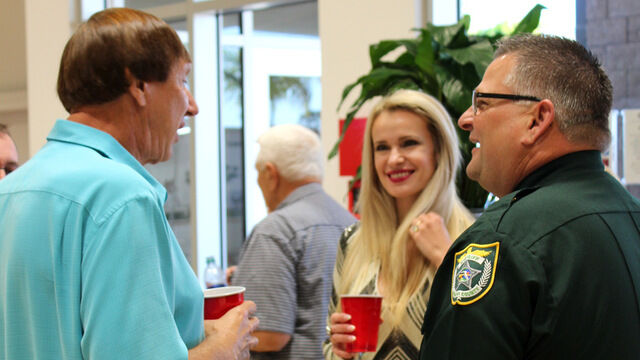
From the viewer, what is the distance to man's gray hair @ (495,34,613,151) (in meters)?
1.24

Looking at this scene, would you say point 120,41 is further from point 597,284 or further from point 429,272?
point 429,272

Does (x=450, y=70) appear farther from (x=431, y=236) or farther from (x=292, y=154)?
(x=292, y=154)

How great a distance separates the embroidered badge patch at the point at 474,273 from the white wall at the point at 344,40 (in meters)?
2.86

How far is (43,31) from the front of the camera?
5.71 m

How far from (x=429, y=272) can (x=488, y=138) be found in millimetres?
813

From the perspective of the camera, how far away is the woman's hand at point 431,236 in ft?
6.72

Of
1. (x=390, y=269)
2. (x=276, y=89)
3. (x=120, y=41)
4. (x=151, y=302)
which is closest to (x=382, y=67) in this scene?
(x=390, y=269)

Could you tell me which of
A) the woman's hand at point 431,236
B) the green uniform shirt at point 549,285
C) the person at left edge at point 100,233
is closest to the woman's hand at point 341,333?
the woman's hand at point 431,236

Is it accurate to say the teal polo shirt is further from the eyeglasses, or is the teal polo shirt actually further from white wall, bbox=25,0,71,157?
white wall, bbox=25,0,71,157

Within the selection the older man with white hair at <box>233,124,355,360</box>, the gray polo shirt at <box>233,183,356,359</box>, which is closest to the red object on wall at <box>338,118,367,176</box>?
the older man with white hair at <box>233,124,355,360</box>

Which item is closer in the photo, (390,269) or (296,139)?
(390,269)

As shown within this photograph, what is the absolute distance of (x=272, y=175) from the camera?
9.87 ft

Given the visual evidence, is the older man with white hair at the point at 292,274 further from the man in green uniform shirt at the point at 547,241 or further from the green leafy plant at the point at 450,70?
the man in green uniform shirt at the point at 547,241

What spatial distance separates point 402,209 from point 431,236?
25 cm
